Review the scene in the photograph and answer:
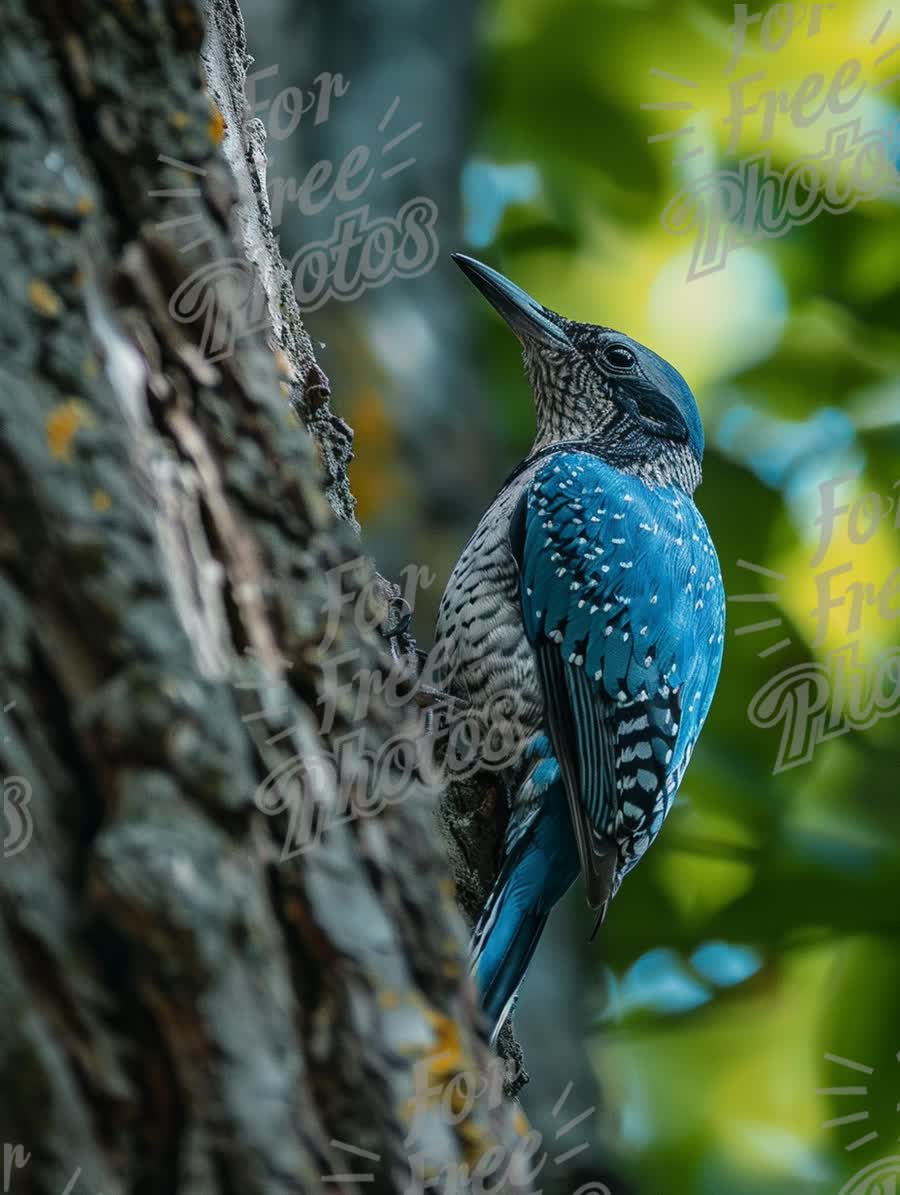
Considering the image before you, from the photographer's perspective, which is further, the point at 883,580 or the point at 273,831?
the point at 883,580

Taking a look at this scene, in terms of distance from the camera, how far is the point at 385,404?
13.7 feet

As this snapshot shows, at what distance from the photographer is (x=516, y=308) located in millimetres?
4367

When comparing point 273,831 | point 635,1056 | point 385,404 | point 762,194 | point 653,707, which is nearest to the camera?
point 273,831

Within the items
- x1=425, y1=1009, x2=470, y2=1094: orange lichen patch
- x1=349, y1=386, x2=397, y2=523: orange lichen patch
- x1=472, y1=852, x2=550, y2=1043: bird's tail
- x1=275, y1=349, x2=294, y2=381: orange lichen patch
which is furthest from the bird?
x1=425, y1=1009, x2=470, y2=1094: orange lichen patch

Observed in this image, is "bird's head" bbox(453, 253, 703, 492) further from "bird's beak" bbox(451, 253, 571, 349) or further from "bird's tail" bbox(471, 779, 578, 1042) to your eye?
"bird's tail" bbox(471, 779, 578, 1042)

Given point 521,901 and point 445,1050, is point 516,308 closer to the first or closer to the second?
point 521,901

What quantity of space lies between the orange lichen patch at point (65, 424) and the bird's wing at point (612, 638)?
207 centimetres

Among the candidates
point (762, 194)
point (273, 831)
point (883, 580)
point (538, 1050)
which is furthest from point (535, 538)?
point (273, 831)

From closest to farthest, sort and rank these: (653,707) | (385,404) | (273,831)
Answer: (273,831)
(653,707)
(385,404)

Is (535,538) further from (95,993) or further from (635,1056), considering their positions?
(95,993)

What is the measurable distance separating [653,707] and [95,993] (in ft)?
7.84

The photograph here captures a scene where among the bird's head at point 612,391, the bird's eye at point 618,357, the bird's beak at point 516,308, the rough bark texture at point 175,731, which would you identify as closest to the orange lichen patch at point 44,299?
the rough bark texture at point 175,731

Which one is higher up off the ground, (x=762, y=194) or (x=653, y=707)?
(x=762, y=194)

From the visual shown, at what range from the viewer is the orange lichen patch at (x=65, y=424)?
1.47m
